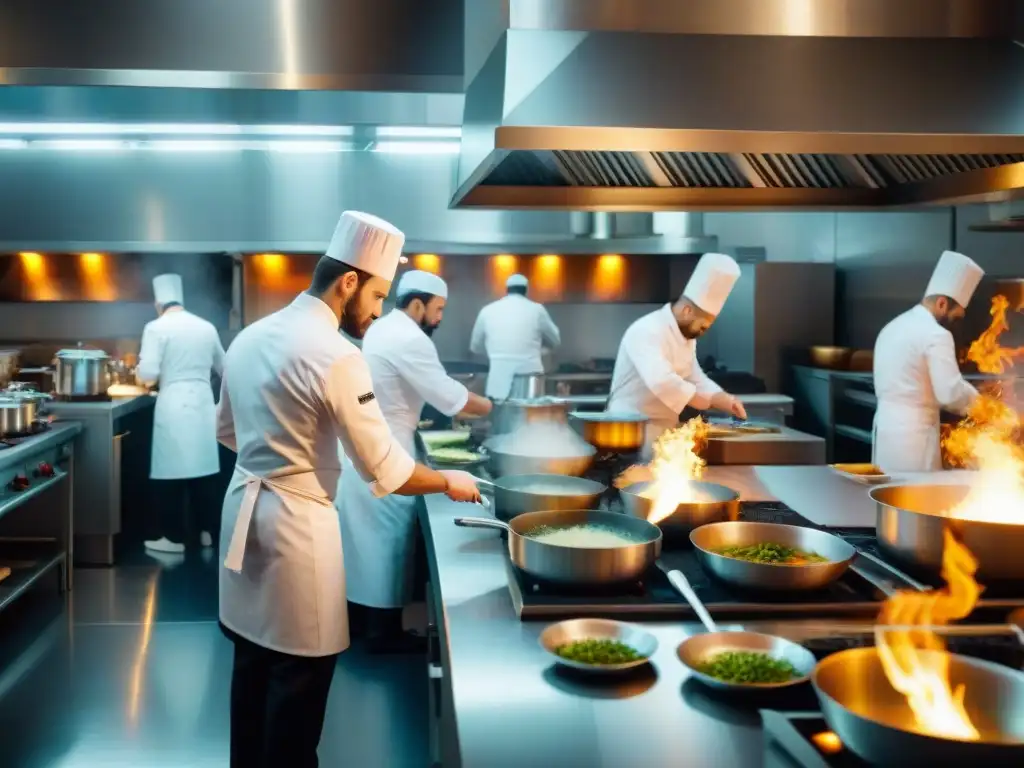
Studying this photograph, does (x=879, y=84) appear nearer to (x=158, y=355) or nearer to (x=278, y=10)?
(x=278, y=10)

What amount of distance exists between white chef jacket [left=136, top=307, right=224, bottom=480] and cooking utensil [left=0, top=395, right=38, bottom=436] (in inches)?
48.7

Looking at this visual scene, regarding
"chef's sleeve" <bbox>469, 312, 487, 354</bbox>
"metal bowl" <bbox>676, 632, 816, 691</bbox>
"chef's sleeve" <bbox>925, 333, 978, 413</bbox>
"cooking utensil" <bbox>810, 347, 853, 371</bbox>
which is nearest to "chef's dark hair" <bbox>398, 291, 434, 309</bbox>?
"chef's sleeve" <bbox>925, 333, 978, 413</bbox>

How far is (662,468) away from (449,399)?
1129mm

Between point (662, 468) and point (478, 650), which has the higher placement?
point (662, 468)

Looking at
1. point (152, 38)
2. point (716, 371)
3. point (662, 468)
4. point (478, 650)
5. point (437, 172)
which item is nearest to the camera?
point (478, 650)

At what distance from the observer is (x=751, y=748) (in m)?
1.06

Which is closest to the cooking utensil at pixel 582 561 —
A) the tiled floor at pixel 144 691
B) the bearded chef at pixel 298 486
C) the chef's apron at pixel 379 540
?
the bearded chef at pixel 298 486

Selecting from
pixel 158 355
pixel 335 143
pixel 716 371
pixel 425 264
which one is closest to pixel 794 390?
pixel 716 371

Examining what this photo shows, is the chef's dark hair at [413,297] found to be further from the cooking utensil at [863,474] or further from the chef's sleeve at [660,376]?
the cooking utensil at [863,474]

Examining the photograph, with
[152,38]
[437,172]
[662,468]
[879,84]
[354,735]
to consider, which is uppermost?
[437,172]

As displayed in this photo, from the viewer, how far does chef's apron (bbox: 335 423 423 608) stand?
349 cm

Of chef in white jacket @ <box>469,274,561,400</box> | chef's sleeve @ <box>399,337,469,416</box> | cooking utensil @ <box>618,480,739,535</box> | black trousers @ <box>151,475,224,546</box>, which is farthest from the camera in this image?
chef in white jacket @ <box>469,274,561,400</box>

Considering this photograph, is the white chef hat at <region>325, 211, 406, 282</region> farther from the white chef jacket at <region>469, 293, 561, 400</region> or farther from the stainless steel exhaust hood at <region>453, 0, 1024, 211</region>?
the white chef jacket at <region>469, 293, 561, 400</region>

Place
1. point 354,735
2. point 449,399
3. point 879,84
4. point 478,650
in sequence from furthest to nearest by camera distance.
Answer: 1. point 449,399
2. point 354,735
3. point 879,84
4. point 478,650
